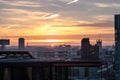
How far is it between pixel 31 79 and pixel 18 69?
1407mm

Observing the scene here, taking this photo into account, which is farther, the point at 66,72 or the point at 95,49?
the point at 95,49

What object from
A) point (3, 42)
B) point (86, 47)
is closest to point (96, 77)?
point (3, 42)

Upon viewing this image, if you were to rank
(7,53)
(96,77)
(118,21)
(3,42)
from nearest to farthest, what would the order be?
(96,77), (7,53), (118,21), (3,42)

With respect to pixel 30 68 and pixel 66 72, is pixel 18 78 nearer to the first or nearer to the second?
pixel 30 68

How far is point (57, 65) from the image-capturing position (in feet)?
100

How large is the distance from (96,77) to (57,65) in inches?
122

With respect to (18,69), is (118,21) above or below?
above

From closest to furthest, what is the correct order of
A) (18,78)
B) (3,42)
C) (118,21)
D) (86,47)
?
(18,78), (118,21), (3,42), (86,47)

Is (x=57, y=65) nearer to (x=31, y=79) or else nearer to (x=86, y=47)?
(x=31, y=79)

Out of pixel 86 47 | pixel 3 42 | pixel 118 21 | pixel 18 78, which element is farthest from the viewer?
pixel 86 47

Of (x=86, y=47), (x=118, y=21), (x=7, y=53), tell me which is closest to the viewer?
(x=7, y=53)

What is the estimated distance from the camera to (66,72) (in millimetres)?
30859

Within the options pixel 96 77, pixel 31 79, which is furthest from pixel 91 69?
pixel 31 79

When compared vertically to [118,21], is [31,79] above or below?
below
